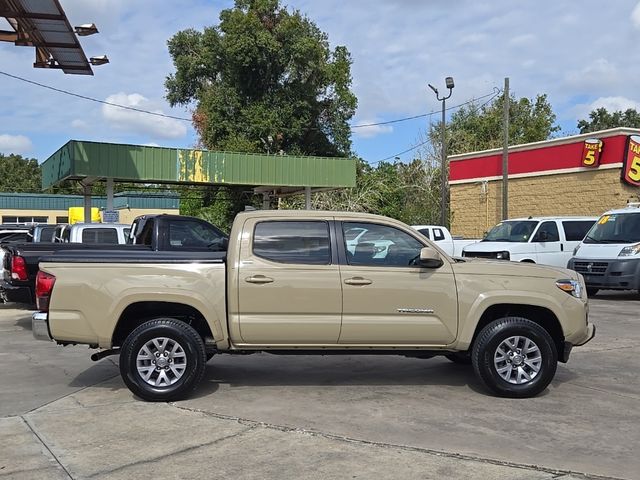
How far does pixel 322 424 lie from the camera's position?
18.9 feet

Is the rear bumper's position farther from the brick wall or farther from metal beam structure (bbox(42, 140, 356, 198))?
the brick wall

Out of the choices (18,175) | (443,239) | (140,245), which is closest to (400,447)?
(140,245)

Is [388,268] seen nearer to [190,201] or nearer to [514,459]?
[514,459]

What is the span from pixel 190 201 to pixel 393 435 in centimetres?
4016

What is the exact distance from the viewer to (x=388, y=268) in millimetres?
6625

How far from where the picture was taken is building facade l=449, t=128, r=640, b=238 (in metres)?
22.7

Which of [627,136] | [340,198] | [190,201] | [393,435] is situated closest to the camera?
[393,435]

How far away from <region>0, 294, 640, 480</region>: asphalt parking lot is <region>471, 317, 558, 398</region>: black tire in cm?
16

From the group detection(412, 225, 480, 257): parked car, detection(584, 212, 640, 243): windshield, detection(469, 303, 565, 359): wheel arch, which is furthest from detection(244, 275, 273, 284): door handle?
detection(412, 225, 480, 257): parked car

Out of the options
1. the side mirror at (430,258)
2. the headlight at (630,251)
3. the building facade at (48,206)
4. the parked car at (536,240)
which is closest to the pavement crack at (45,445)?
the side mirror at (430,258)

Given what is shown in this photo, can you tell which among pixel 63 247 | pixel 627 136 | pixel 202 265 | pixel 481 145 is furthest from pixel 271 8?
pixel 202 265

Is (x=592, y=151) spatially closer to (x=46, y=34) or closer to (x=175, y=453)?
(x=46, y=34)

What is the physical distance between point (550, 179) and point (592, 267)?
10.6 m

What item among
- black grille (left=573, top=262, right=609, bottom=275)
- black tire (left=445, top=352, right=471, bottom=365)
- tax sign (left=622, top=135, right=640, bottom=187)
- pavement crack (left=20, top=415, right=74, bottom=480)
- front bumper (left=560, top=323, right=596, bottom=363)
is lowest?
pavement crack (left=20, top=415, right=74, bottom=480)
